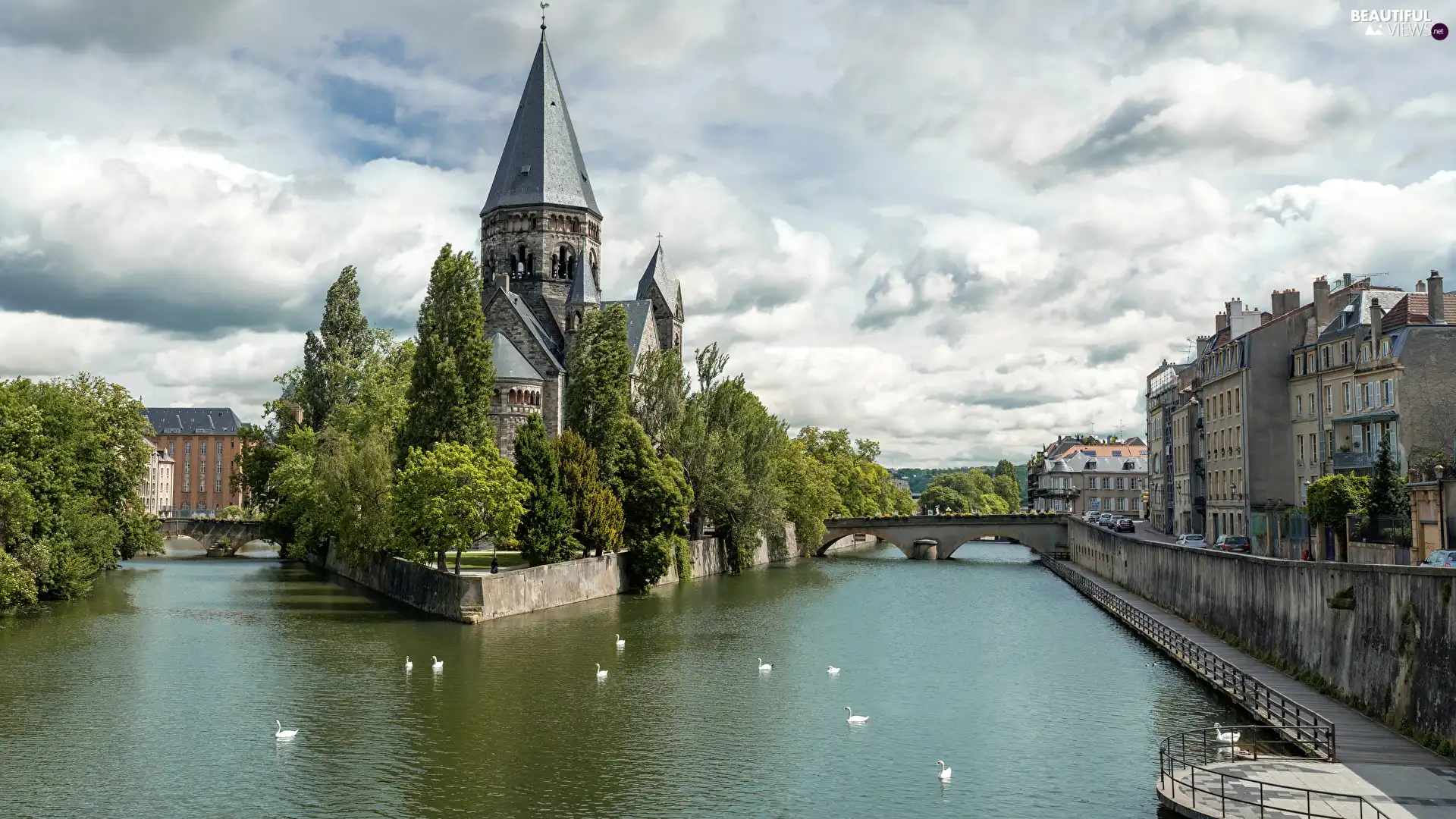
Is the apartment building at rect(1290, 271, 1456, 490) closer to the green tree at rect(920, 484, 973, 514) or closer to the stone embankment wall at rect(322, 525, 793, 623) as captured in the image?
the stone embankment wall at rect(322, 525, 793, 623)

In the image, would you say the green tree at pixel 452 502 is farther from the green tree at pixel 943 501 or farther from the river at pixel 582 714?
the green tree at pixel 943 501

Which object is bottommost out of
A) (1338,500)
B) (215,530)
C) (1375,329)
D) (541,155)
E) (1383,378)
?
(215,530)

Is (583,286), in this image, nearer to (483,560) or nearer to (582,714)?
(483,560)

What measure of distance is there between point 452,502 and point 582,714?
22.1 metres

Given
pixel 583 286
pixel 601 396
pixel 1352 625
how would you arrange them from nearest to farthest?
pixel 1352 625, pixel 601 396, pixel 583 286

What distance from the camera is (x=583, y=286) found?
331 feet

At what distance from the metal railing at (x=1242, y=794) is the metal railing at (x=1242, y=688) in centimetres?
69

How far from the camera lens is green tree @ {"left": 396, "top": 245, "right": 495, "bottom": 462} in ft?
205

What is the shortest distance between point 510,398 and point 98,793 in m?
61.3

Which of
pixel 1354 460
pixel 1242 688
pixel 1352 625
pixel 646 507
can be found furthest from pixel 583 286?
pixel 1352 625

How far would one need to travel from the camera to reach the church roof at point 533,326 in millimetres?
92812

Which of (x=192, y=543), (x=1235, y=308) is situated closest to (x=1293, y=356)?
(x=1235, y=308)

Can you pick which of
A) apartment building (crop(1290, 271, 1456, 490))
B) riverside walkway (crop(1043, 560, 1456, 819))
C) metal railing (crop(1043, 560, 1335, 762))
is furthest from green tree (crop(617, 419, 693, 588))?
apartment building (crop(1290, 271, 1456, 490))

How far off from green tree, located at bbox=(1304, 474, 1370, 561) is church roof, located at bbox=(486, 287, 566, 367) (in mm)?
56623
